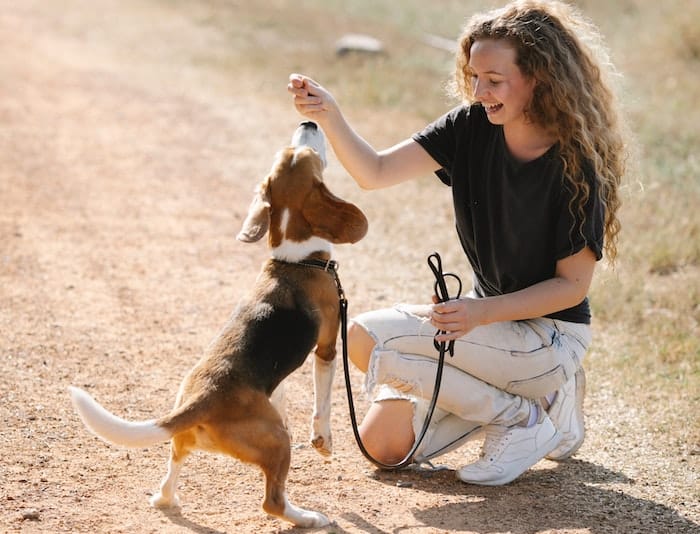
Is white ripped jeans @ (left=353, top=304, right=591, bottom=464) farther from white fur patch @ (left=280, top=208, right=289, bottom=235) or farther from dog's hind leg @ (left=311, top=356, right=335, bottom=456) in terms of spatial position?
white fur patch @ (left=280, top=208, right=289, bottom=235)

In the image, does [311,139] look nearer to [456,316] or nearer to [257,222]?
[257,222]

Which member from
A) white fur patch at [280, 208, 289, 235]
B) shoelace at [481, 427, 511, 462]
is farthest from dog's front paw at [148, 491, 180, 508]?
shoelace at [481, 427, 511, 462]

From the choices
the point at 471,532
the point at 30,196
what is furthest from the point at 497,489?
the point at 30,196

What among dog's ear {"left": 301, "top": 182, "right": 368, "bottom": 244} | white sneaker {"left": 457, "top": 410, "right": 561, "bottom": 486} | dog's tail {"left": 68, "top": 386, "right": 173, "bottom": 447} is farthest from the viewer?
white sneaker {"left": 457, "top": 410, "right": 561, "bottom": 486}

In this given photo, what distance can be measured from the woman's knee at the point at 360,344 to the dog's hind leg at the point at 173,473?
0.99 metres

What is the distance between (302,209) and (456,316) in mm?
778

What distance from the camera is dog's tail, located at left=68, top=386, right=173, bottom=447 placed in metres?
3.53

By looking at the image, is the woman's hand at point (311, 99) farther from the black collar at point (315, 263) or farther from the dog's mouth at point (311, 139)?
the black collar at point (315, 263)

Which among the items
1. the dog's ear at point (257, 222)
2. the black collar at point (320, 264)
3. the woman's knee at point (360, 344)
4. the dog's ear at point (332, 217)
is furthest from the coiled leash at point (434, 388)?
the dog's ear at point (257, 222)

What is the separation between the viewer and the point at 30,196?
8.98 m

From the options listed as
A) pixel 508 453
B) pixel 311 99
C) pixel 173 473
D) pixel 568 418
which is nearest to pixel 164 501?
pixel 173 473

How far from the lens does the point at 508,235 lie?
177 inches

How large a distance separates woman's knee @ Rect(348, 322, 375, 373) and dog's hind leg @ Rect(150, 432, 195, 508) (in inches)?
39.0

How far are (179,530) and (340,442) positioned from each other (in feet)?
4.24
